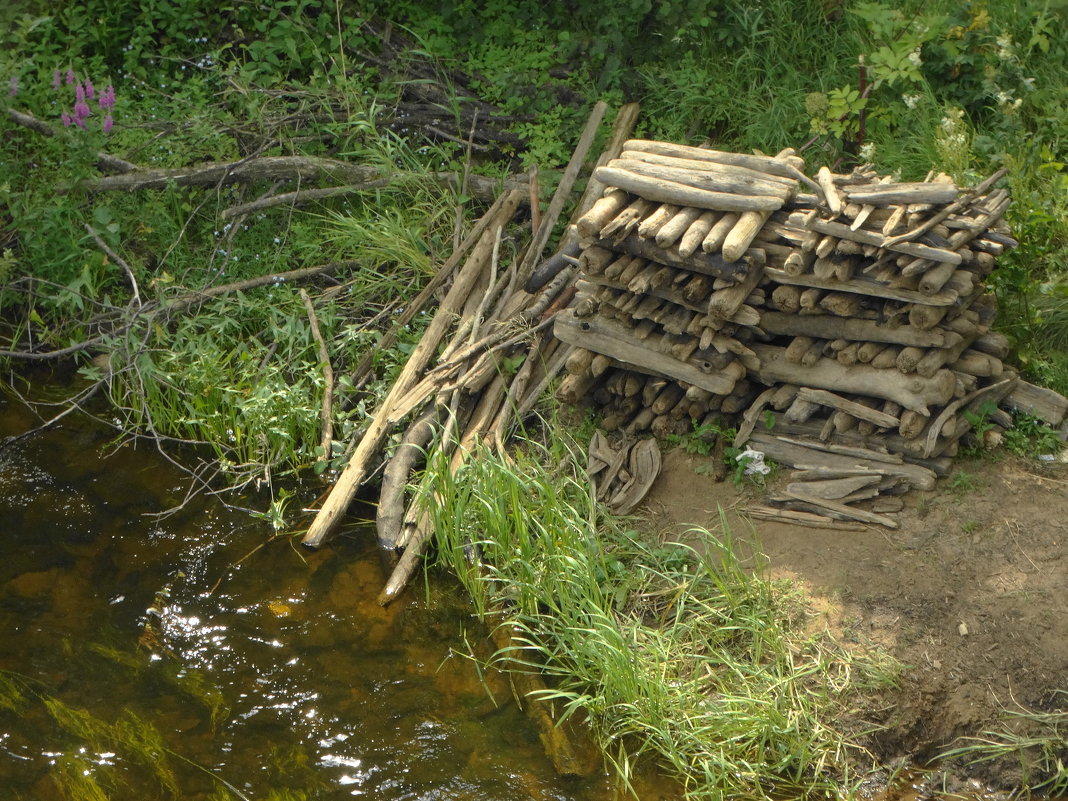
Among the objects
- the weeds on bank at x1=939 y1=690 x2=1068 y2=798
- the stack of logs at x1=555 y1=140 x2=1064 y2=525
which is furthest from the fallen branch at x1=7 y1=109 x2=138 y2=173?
the weeds on bank at x1=939 y1=690 x2=1068 y2=798

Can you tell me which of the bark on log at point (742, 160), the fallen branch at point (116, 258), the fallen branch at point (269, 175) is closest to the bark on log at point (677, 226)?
the bark on log at point (742, 160)

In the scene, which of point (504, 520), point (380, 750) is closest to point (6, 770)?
point (380, 750)

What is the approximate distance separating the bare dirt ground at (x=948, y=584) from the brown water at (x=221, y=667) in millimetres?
1345

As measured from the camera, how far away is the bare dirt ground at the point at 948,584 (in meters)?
4.64

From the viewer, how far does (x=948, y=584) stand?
5.10 meters

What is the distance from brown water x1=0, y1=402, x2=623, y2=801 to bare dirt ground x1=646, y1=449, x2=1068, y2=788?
134 cm

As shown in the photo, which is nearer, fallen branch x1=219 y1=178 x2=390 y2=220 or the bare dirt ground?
the bare dirt ground

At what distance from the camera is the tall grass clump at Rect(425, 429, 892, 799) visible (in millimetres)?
4590

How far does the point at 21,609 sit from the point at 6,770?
1097mm

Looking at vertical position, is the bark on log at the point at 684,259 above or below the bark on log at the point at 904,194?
below

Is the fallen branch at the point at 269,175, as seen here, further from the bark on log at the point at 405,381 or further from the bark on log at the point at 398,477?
the bark on log at the point at 398,477

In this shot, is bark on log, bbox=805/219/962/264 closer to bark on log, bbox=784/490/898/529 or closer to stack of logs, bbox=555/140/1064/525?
stack of logs, bbox=555/140/1064/525

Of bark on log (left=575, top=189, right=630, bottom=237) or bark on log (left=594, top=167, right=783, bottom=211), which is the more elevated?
bark on log (left=594, top=167, right=783, bottom=211)

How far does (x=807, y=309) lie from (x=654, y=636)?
5.76 ft
